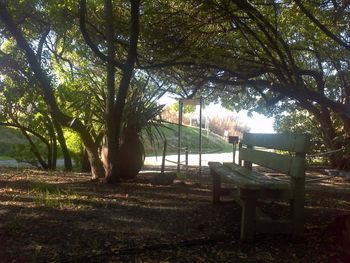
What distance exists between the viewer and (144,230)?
14.5 ft

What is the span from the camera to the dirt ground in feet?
12.3

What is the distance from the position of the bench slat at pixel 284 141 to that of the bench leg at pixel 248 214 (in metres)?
0.58

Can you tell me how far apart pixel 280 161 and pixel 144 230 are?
5.01ft

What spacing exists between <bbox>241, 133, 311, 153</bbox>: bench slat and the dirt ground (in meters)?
0.84

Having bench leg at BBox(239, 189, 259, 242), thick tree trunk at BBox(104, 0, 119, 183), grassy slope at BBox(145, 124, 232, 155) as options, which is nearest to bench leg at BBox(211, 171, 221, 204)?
bench leg at BBox(239, 189, 259, 242)

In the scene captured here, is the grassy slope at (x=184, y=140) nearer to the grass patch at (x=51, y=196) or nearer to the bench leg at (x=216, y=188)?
the grass patch at (x=51, y=196)

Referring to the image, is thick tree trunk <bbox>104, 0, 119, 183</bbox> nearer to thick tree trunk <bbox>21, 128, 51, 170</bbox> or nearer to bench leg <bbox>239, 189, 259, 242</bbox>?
bench leg <bbox>239, 189, 259, 242</bbox>

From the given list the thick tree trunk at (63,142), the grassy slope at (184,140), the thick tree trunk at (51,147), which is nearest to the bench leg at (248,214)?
the thick tree trunk at (63,142)

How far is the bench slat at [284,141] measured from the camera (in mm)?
3986

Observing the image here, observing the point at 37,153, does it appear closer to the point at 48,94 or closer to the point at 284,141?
the point at 48,94

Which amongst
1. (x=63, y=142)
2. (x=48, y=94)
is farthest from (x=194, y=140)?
(x=48, y=94)

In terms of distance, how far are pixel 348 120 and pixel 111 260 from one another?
31.2 ft

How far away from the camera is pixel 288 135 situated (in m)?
4.41

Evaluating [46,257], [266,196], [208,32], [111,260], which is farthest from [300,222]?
[208,32]
